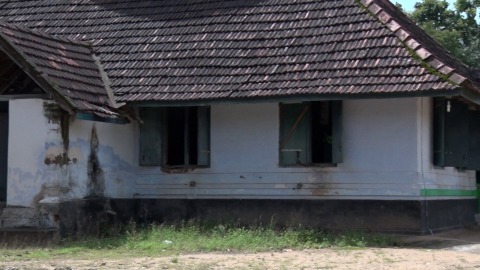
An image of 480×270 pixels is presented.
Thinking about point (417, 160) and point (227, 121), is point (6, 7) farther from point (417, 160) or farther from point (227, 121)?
point (417, 160)

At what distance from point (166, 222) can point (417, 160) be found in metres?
5.04

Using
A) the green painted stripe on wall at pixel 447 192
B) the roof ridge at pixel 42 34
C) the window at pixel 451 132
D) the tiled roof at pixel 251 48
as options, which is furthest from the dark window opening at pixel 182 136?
the window at pixel 451 132

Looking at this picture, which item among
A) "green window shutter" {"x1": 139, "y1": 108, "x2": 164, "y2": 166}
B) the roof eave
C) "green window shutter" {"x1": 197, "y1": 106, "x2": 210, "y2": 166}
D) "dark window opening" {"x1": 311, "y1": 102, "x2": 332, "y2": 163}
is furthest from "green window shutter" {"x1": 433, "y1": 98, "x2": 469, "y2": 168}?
the roof eave

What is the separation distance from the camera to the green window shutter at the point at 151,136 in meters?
16.8

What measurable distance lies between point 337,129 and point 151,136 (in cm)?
384

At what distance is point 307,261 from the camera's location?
1193cm

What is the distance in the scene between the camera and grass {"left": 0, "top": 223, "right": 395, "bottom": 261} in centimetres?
1319

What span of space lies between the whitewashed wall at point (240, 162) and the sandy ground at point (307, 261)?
6.90 ft

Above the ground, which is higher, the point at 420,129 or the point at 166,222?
the point at 420,129

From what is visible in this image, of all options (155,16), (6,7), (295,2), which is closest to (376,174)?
(295,2)

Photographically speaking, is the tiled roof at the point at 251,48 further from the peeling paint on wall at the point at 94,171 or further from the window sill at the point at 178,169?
the window sill at the point at 178,169

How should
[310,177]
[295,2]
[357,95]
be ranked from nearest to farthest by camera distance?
[357,95] → [310,177] → [295,2]

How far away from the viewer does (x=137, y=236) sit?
48.1 feet

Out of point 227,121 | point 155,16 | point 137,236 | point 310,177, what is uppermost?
point 155,16
